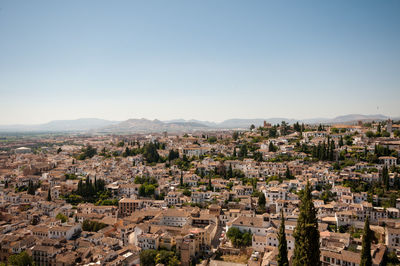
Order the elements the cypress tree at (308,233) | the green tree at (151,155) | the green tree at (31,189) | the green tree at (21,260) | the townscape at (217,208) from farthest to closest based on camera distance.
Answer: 1. the green tree at (151,155)
2. the green tree at (31,189)
3. the townscape at (217,208)
4. the green tree at (21,260)
5. the cypress tree at (308,233)

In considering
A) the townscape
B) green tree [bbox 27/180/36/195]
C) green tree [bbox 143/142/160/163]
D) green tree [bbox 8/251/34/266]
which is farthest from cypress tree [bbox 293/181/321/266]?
green tree [bbox 143/142/160/163]

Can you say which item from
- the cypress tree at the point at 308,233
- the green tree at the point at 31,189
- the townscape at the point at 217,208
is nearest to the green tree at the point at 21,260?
the townscape at the point at 217,208

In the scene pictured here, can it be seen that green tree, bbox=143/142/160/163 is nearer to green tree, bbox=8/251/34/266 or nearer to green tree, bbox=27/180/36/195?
green tree, bbox=27/180/36/195

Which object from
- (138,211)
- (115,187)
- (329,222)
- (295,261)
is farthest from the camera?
(115,187)

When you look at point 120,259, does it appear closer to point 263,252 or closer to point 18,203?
point 263,252

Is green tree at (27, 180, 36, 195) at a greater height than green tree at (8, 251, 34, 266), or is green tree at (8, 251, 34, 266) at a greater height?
green tree at (27, 180, 36, 195)

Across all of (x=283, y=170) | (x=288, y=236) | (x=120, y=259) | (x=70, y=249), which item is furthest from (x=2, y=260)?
(x=283, y=170)

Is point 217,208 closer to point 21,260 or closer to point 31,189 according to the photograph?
point 21,260

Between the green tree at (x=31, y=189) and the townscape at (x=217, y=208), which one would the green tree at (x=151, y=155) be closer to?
the townscape at (x=217, y=208)
